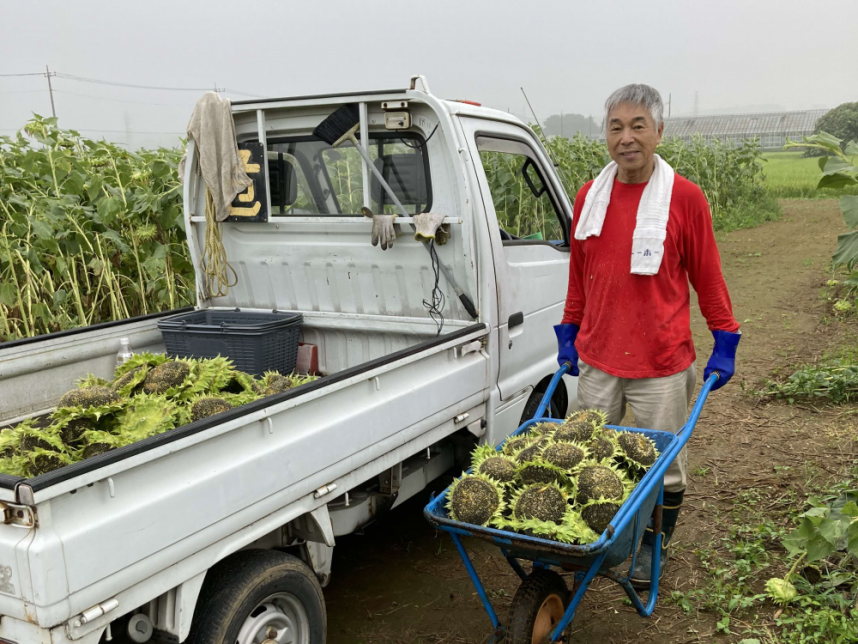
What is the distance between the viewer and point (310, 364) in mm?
4809

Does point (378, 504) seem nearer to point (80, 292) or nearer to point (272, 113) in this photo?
point (272, 113)

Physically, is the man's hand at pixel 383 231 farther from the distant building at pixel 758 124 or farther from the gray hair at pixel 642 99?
the distant building at pixel 758 124

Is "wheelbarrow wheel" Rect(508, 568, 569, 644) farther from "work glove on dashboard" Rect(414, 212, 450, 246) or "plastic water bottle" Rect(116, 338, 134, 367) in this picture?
"plastic water bottle" Rect(116, 338, 134, 367)

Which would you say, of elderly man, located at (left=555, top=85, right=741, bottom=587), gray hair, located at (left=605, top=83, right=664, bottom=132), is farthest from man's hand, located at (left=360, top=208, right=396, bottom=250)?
gray hair, located at (left=605, top=83, right=664, bottom=132)

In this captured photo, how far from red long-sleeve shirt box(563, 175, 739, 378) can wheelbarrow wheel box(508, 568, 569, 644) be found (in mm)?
1094

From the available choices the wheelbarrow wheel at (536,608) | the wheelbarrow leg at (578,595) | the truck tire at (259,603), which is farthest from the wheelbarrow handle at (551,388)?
the truck tire at (259,603)

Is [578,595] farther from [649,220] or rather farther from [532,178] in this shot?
[532,178]

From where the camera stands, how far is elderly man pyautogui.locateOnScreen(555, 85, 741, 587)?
3475 mm

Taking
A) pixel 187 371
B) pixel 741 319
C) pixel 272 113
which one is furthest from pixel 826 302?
pixel 187 371

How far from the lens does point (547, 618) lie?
3.15 m

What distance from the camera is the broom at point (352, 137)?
415cm

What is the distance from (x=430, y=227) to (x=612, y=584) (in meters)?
2.23

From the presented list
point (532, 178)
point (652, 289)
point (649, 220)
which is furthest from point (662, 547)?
point (532, 178)

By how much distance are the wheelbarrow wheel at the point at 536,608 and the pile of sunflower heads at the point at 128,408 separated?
1.46 meters
